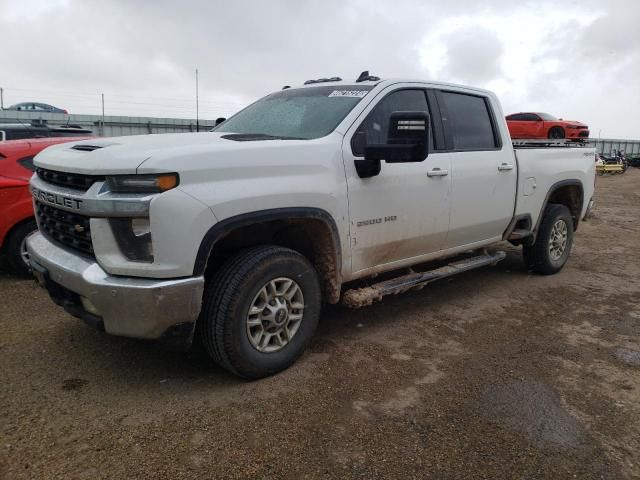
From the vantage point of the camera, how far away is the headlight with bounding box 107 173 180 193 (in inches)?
109

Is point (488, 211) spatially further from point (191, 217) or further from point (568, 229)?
point (191, 217)

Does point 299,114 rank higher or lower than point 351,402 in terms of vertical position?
higher

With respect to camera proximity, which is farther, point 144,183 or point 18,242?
point 18,242

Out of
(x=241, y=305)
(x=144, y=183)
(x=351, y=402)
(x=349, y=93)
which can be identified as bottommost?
(x=351, y=402)

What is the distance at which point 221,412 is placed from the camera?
298 centimetres

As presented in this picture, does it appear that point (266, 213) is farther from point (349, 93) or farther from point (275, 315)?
point (349, 93)

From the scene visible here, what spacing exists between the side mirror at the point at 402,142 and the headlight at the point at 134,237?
5.01 ft

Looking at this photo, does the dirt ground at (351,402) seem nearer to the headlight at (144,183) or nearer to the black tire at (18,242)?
the black tire at (18,242)

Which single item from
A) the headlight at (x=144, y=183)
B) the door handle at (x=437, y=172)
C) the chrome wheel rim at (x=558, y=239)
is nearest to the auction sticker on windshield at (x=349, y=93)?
the door handle at (x=437, y=172)

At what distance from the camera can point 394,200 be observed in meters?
3.91

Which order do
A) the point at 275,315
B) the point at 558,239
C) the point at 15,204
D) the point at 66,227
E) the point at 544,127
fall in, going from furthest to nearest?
the point at 544,127, the point at 558,239, the point at 15,204, the point at 275,315, the point at 66,227

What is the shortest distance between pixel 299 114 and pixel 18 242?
10.5 ft

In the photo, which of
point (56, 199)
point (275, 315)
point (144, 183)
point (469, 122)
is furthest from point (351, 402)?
point (469, 122)

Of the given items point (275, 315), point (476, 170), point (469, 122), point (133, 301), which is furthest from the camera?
point (469, 122)
